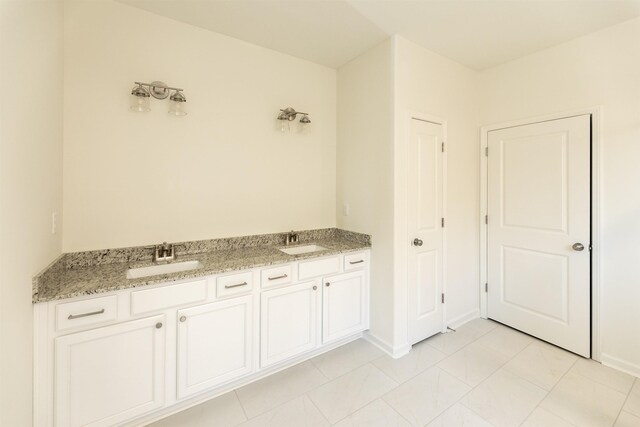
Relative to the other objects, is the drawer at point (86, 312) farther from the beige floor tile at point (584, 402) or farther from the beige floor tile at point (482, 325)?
the beige floor tile at point (482, 325)

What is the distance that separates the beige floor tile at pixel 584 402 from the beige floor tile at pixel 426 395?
517 mm

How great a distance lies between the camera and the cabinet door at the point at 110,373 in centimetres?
140

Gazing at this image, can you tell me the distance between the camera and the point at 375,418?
5.52 ft

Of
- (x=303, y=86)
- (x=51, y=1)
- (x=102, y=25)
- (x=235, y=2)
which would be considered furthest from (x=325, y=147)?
(x=51, y=1)

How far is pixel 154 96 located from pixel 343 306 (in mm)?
2193

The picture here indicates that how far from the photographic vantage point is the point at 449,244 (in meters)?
2.76

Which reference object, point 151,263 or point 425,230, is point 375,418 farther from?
point 151,263

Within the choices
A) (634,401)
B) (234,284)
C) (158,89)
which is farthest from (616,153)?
(158,89)

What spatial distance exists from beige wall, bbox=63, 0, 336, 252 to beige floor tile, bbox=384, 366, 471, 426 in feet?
5.27

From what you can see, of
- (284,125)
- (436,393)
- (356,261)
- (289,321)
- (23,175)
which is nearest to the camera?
(23,175)

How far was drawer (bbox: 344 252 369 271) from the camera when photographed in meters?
2.45

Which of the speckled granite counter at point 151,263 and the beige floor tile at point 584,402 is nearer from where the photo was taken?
the speckled granite counter at point 151,263

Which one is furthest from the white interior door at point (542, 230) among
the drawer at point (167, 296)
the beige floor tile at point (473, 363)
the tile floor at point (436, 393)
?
the drawer at point (167, 296)

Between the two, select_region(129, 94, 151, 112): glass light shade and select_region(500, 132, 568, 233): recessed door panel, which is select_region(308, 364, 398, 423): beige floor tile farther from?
select_region(129, 94, 151, 112): glass light shade
